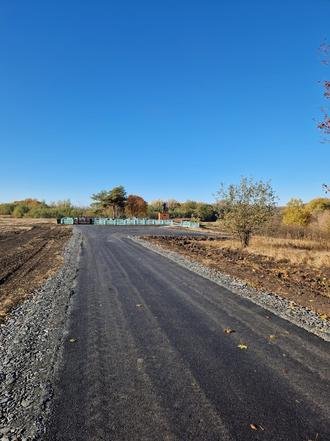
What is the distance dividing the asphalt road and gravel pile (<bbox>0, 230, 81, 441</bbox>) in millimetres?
231

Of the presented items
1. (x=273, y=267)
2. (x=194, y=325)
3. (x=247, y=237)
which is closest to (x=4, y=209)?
(x=247, y=237)

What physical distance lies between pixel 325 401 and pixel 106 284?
9.64 metres

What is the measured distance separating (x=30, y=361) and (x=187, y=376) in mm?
2882

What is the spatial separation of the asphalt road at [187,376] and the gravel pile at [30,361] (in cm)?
23

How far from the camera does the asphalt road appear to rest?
4.57 metres

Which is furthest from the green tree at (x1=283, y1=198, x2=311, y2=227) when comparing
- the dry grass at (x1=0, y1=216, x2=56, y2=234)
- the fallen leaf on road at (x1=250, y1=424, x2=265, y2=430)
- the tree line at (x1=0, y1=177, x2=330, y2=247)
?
the fallen leaf on road at (x1=250, y1=424, x2=265, y2=430)

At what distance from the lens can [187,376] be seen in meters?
6.02

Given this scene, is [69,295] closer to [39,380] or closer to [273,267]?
[39,380]

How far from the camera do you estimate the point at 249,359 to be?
6766 mm

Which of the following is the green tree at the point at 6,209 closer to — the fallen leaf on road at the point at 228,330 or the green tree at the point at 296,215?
the green tree at the point at 296,215

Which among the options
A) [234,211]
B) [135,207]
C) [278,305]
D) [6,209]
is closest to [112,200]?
[135,207]

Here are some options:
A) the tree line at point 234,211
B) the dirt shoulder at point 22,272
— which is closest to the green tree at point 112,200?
the tree line at point 234,211

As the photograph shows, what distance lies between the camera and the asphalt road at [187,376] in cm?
457

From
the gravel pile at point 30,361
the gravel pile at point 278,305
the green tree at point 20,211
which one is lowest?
the gravel pile at point 30,361
